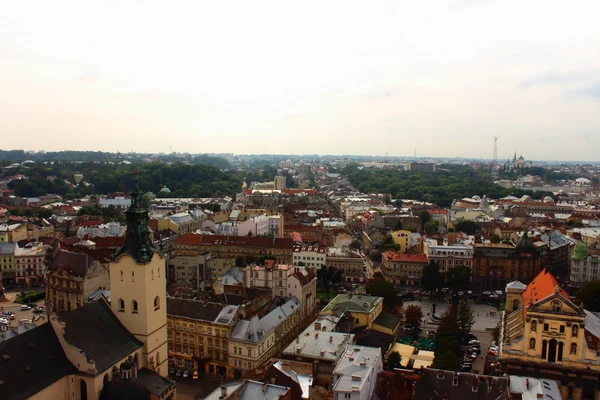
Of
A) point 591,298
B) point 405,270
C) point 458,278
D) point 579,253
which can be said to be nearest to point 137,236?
point 591,298

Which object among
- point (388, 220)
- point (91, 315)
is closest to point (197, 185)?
point (388, 220)

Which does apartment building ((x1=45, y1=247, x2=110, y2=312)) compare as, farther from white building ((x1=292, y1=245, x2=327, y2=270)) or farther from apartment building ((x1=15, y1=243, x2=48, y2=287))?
white building ((x1=292, y1=245, x2=327, y2=270))

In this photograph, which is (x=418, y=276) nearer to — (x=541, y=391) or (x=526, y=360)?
(x=526, y=360)

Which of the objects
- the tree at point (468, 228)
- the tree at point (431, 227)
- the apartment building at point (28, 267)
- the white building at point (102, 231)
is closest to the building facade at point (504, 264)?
the tree at point (468, 228)

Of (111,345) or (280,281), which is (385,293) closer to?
(280,281)

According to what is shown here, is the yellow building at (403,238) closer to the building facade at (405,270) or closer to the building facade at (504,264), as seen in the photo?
the building facade at (405,270)
